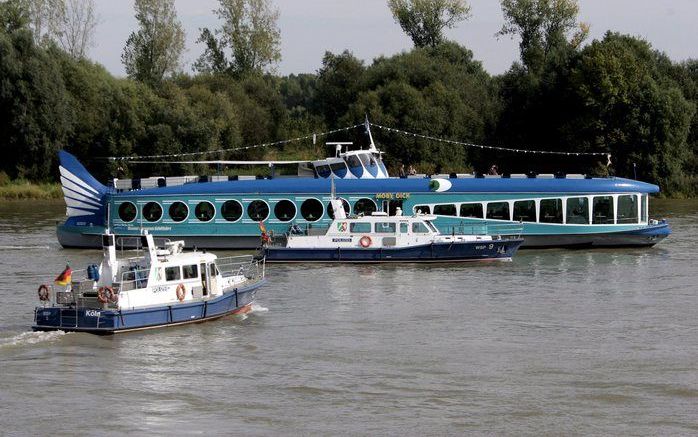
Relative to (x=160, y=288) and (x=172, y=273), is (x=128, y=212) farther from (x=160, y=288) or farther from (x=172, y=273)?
(x=160, y=288)

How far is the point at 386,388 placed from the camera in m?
25.7

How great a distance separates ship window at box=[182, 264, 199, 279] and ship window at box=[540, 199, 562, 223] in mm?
20057

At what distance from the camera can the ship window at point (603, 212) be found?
4841cm

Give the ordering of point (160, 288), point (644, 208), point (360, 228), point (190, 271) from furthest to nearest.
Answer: point (644, 208) < point (360, 228) < point (190, 271) < point (160, 288)

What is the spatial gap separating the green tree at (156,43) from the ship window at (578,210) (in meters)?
59.0

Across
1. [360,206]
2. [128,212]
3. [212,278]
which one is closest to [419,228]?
[360,206]

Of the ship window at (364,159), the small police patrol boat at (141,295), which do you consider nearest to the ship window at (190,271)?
the small police patrol boat at (141,295)

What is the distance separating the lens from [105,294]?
30.2 m

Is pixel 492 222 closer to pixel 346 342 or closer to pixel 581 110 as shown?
pixel 346 342

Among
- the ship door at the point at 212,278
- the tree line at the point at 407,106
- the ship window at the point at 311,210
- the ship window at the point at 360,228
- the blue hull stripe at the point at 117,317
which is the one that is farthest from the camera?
the tree line at the point at 407,106

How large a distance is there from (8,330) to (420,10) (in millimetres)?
76595

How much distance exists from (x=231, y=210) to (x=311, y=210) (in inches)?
126

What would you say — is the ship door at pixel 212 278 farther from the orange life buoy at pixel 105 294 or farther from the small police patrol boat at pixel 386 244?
the small police patrol boat at pixel 386 244

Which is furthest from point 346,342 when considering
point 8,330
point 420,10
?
point 420,10
